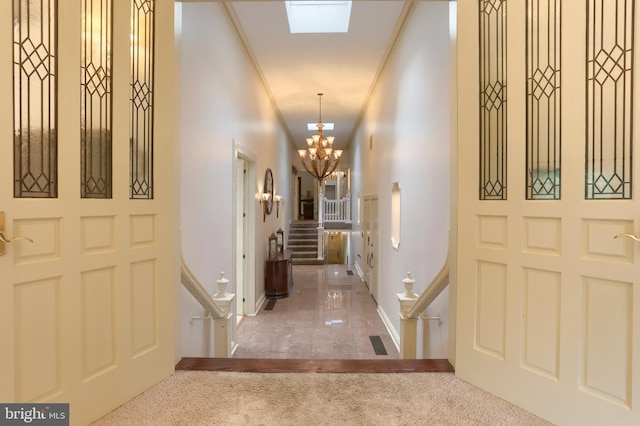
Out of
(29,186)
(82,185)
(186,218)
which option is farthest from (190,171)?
(29,186)

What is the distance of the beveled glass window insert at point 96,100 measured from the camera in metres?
1.71

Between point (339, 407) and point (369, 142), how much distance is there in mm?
6656

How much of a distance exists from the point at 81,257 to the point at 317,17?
4360 mm

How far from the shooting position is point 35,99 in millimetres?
1513

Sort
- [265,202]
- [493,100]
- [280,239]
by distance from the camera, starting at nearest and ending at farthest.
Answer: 1. [493,100]
2. [265,202]
3. [280,239]

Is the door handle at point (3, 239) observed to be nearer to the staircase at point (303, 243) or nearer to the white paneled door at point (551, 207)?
the white paneled door at point (551, 207)

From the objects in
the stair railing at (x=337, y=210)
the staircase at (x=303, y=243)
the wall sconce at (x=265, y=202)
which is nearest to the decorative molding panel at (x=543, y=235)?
the wall sconce at (x=265, y=202)

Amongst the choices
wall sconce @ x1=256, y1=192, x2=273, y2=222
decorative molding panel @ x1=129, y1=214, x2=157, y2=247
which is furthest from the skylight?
decorative molding panel @ x1=129, y1=214, x2=157, y2=247

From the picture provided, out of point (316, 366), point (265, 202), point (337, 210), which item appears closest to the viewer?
point (316, 366)

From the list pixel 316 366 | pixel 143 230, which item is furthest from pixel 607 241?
pixel 143 230

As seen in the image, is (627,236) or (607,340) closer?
(627,236)

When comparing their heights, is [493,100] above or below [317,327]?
above

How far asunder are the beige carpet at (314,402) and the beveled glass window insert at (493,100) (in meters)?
1.10

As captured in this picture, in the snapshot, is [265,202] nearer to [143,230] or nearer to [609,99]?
[143,230]
